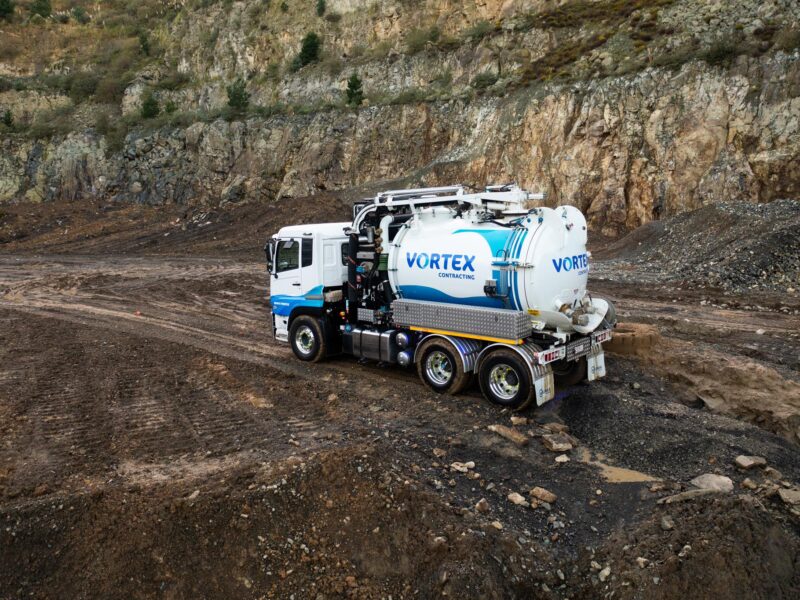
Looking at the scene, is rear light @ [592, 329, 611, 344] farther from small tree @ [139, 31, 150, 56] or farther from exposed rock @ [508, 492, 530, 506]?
small tree @ [139, 31, 150, 56]

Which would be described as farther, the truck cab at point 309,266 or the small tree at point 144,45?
the small tree at point 144,45

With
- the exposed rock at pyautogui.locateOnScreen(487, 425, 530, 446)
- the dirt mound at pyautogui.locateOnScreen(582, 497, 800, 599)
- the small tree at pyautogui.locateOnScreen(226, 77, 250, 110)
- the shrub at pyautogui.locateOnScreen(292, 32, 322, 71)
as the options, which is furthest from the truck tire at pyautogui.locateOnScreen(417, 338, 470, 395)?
the shrub at pyautogui.locateOnScreen(292, 32, 322, 71)

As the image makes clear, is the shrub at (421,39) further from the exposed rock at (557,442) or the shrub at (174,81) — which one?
the exposed rock at (557,442)

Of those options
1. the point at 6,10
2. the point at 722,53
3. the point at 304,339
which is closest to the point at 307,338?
the point at 304,339

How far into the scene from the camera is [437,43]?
4022cm

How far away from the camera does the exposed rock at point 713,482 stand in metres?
6.66

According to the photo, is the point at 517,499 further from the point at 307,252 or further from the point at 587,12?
the point at 587,12

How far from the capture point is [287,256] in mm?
12656

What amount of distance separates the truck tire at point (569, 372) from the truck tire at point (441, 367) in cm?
176

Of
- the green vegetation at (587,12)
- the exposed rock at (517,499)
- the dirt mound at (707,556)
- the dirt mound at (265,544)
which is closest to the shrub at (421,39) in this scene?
the green vegetation at (587,12)

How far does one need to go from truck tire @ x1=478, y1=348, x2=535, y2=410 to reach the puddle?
151 centimetres

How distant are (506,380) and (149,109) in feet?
155

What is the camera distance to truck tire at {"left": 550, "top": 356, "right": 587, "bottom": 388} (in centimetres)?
1030

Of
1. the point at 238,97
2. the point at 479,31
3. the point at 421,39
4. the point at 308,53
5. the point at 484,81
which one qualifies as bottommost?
the point at 484,81
